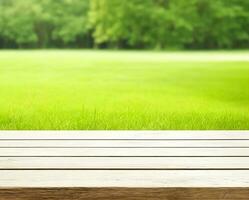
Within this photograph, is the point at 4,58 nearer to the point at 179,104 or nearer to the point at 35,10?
the point at 35,10

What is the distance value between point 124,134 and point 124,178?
511mm

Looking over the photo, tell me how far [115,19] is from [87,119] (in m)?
3.59

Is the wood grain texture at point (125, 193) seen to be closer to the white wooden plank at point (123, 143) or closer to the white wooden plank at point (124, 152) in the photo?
the white wooden plank at point (124, 152)

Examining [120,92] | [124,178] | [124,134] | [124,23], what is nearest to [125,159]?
[124,178]

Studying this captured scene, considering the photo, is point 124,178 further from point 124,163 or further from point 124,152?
point 124,152

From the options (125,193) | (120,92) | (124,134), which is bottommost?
(120,92)

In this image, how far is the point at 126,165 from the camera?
1.17m

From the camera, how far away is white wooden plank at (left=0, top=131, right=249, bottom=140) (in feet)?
5.04

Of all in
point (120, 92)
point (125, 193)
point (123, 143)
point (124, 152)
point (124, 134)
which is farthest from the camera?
point (120, 92)

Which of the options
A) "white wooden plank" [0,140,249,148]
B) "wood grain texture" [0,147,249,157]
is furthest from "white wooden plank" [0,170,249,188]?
"white wooden plank" [0,140,249,148]

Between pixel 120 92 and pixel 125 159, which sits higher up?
pixel 125 159

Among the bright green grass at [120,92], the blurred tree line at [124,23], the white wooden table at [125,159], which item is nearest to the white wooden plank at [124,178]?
the white wooden table at [125,159]

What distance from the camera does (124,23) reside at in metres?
6.15

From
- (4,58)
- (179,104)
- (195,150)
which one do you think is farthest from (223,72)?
(195,150)
